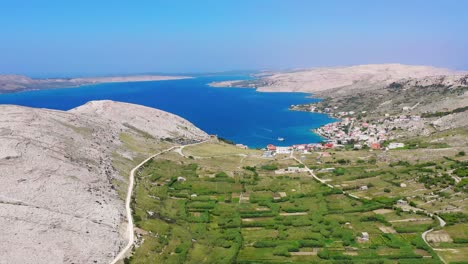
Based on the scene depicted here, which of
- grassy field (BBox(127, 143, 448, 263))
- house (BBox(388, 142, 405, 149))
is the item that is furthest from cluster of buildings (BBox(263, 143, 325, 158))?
house (BBox(388, 142, 405, 149))

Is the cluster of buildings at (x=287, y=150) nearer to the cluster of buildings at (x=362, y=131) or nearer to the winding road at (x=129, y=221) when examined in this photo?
the cluster of buildings at (x=362, y=131)

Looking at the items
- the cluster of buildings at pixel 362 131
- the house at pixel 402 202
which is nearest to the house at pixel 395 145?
the cluster of buildings at pixel 362 131

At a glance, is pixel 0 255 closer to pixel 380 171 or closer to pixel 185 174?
pixel 185 174

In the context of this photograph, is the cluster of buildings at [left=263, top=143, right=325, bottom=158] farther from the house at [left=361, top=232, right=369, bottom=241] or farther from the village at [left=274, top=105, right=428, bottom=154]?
the house at [left=361, top=232, right=369, bottom=241]

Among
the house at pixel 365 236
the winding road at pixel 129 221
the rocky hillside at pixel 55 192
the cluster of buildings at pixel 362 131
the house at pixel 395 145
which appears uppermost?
the rocky hillside at pixel 55 192

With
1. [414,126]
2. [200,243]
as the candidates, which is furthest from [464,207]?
[414,126]

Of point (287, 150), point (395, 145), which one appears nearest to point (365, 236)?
point (287, 150)
